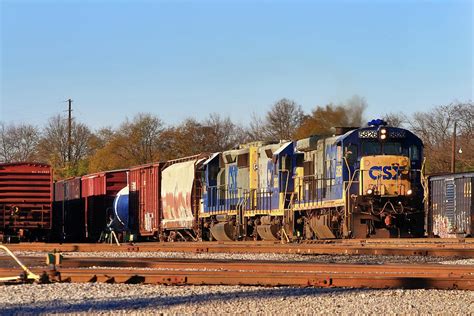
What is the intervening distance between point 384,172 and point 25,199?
47.7 ft

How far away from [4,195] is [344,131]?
13618 mm

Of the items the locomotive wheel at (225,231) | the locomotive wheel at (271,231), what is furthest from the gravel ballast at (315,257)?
the locomotive wheel at (225,231)

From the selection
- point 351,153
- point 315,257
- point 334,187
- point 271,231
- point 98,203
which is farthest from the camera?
point 98,203

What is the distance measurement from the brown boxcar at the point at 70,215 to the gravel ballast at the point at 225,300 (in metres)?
26.9

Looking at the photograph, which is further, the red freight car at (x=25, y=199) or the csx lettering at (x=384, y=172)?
the red freight car at (x=25, y=199)

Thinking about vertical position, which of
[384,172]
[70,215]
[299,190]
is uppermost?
[384,172]

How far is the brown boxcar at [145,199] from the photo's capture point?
35.1 m

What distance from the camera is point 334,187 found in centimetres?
2381

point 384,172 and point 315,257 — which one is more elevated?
point 384,172

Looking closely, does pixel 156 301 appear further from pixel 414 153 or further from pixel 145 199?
pixel 145 199

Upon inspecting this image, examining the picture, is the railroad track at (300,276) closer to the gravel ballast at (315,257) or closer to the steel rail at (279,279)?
the steel rail at (279,279)

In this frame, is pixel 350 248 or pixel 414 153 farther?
pixel 414 153

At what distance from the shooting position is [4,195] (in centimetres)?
3234

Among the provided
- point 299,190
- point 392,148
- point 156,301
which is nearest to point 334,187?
point 392,148
